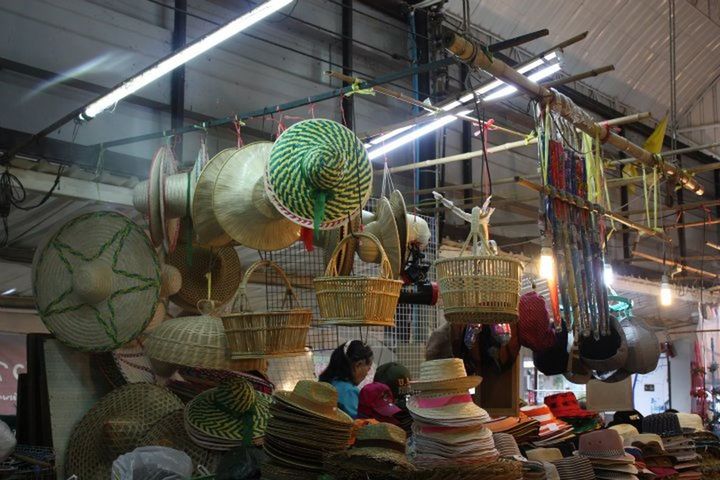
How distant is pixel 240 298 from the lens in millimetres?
3459

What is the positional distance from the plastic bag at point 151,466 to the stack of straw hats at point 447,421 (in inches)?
41.6

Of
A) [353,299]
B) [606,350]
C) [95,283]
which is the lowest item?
[606,350]

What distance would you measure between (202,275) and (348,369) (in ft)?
3.65

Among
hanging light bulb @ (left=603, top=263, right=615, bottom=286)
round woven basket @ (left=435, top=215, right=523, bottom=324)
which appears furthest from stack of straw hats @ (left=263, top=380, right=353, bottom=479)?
hanging light bulb @ (left=603, top=263, right=615, bottom=286)

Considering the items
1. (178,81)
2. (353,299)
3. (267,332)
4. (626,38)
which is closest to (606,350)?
(353,299)

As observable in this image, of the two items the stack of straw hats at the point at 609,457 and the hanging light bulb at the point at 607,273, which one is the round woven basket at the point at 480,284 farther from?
the stack of straw hats at the point at 609,457

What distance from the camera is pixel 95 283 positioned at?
4312 millimetres

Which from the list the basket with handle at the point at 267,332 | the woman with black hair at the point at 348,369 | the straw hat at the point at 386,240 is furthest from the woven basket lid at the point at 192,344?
the woman with black hair at the point at 348,369

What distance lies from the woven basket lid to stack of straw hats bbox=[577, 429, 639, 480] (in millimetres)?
2275

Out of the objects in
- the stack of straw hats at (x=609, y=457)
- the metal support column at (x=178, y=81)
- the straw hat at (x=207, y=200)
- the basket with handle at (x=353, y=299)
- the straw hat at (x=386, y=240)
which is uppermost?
the metal support column at (x=178, y=81)

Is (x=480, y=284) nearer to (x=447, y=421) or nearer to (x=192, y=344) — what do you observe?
(x=447, y=421)

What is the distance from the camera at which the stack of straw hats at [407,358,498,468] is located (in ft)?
11.4

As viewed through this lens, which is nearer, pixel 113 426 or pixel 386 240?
pixel 386 240

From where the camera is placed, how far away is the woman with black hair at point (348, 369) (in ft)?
16.8
